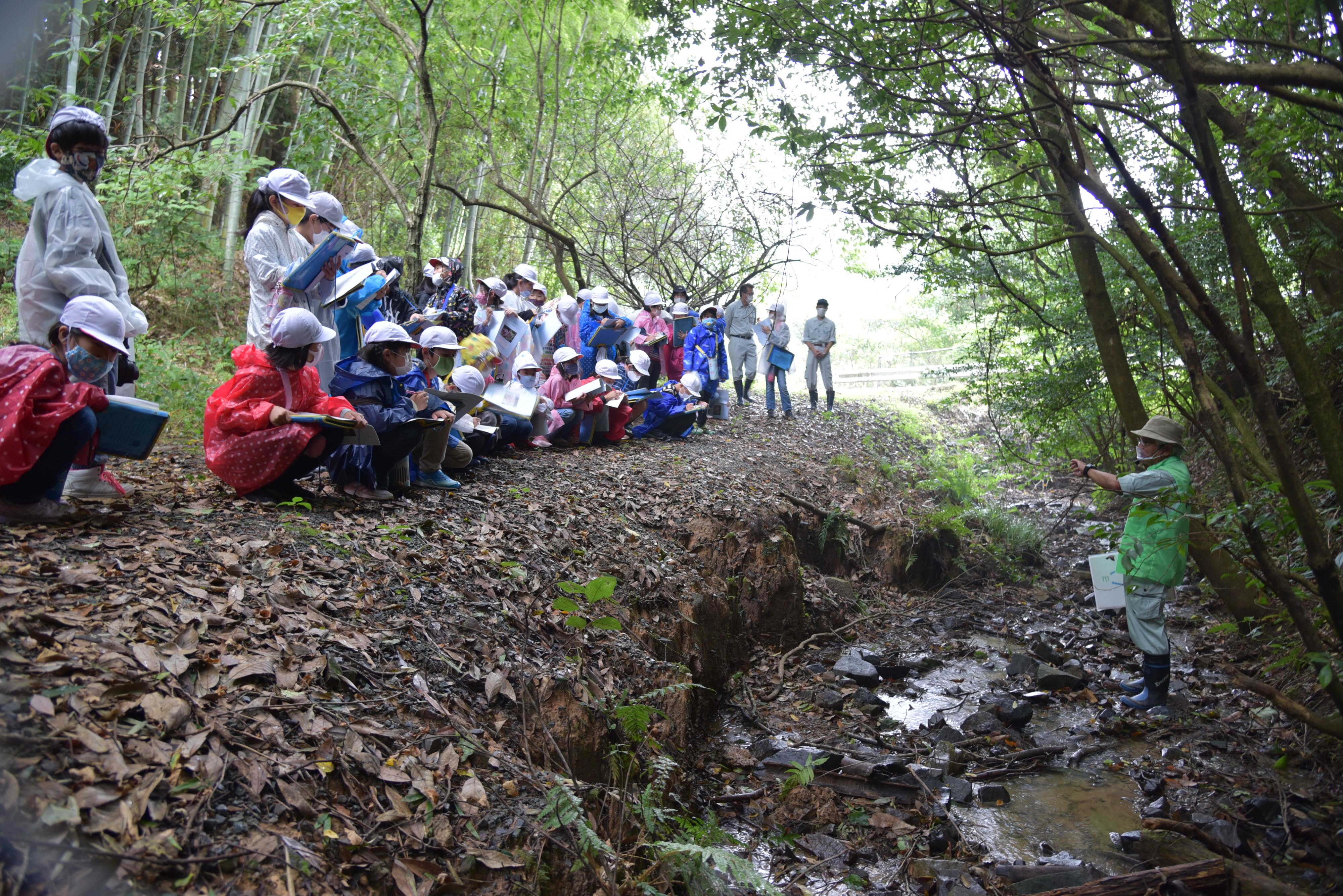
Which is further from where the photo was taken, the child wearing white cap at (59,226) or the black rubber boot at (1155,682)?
the black rubber boot at (1155,682)

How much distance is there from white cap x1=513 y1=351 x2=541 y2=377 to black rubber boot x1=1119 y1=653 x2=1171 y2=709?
5954 mm

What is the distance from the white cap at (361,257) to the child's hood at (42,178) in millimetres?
2314

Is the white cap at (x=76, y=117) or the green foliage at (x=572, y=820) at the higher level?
the white cap at (x=76, y=117)

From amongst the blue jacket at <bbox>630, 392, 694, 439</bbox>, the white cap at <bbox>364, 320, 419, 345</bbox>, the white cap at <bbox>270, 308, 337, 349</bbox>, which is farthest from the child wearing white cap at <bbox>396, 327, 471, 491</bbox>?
the blue jacket at <bbox>630, 392, 694, 439</bbox>

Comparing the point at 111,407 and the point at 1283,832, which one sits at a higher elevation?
the point at 111,407

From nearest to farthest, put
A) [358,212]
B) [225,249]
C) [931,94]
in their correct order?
[931,94] < [225,249] < [358,212]

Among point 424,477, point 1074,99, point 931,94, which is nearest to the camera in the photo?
point 1074,99

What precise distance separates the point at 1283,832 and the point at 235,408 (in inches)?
237

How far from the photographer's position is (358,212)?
16219 mm

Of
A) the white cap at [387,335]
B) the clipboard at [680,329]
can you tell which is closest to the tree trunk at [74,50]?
the white cap at [387,335]

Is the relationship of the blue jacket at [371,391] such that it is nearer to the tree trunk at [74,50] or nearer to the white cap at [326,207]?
the white cap at [326,207]

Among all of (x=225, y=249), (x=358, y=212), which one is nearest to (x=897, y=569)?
(x=225, y=249)

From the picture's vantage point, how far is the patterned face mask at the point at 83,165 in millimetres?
4445

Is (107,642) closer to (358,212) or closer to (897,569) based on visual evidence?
(897,569)
